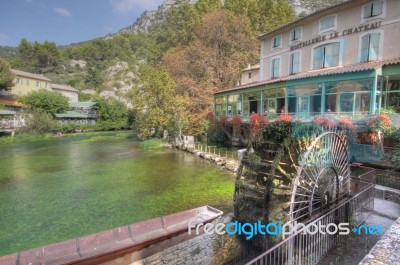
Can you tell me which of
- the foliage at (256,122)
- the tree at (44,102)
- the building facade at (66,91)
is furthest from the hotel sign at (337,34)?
the building facade at (66,91)

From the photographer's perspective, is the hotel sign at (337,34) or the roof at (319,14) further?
the roof at (319,14)

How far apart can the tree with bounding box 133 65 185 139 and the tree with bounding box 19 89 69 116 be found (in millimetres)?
21326

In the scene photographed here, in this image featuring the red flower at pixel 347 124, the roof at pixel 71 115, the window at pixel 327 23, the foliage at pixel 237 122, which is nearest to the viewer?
the red flower at pixel 347 124

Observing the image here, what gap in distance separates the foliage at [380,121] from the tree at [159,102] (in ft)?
60.5

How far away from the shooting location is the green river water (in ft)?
29.7

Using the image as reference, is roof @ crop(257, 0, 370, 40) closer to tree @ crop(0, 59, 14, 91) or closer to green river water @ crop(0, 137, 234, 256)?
green river water @ crop(0, 137, 234, 256)

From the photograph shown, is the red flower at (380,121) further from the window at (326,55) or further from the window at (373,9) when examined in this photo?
the window at (373,9)

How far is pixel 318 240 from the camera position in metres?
6.26

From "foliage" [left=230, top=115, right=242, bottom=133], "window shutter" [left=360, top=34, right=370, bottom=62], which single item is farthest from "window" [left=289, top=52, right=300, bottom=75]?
"foliage" [left=230, top=115, right=242, bottom=133]

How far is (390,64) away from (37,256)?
54.8ft

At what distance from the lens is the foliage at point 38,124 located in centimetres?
3653

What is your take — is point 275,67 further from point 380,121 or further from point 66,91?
point 66,91

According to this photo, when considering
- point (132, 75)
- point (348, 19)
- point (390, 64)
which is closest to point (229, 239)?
point (390, 64)

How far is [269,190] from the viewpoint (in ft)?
24.6
